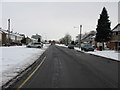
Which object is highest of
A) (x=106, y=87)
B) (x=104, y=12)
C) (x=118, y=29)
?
(x=104, y=12)

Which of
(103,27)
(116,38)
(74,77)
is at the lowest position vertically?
(74,77)

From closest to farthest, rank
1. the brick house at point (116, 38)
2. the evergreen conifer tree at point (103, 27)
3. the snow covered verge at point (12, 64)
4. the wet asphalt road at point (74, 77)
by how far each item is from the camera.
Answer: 1. the wet asphalt road at point (74, 77)
2. the snow covered verge at point (12, 64)
3. the evergreen conifer tree at point (103, 27)
4. the brick house at point (116, 38)

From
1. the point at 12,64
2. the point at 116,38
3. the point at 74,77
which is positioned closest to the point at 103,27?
the point at 116,38

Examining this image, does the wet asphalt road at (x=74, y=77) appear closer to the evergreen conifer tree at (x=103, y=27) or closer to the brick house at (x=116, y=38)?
the evergreen conifer tree at (x=103, y=27)

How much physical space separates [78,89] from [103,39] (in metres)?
45.6

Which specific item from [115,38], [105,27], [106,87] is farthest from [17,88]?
[115,38]

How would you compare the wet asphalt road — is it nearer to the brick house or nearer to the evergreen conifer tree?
the evergreen conifer tree

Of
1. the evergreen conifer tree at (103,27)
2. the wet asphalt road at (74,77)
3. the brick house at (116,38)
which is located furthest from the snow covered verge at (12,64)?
the brick house at (116,38)

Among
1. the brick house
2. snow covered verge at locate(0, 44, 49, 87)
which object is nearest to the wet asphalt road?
snow covered verge at locate(0, 44, 49, 87)

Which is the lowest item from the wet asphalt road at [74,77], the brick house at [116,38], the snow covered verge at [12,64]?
the wet asphalt road at [74,77]

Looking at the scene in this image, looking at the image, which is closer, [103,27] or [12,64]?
[12,64]

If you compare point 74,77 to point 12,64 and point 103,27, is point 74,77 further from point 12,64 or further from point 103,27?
point 103,27

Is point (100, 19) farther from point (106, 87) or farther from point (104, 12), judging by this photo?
point (106, 87)

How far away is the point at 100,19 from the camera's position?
5162 centimetres
